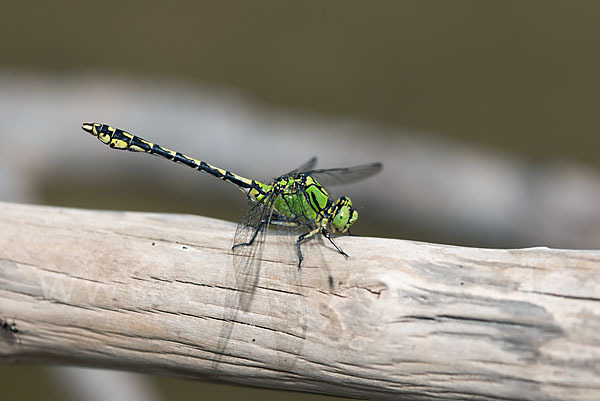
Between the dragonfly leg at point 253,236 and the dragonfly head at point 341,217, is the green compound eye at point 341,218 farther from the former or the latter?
the dragonfly leg at point 253,236

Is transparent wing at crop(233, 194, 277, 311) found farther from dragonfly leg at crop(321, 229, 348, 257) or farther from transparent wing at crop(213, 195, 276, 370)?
dragonfly leg at crop(321, 229, 348, 257)

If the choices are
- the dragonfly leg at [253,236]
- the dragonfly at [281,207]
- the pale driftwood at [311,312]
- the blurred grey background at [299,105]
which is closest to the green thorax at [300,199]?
the dragonfly at [281,207]

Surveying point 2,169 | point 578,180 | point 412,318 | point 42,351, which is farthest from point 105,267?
point 578,180

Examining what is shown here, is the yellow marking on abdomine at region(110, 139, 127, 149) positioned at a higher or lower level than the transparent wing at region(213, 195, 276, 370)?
higher

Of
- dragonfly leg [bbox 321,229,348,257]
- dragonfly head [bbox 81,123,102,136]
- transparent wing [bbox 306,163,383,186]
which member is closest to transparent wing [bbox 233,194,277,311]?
dragonfly leg [bbox 321,229,348,257]

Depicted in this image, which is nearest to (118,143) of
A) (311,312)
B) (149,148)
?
(149,148)

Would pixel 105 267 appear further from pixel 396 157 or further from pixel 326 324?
pixel 396 157

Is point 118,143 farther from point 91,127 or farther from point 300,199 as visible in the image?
point 300,199
